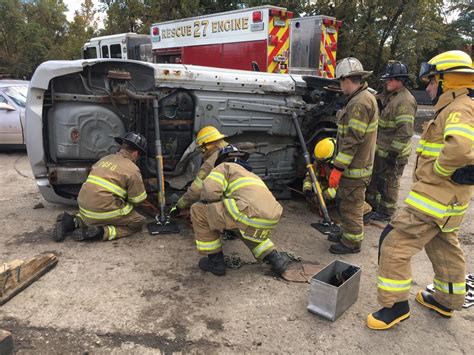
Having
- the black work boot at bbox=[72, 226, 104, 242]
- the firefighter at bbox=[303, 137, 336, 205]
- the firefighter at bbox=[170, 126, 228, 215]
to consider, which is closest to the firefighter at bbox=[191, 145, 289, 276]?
the firefighter at bbox=[170, 126, 228, 215]

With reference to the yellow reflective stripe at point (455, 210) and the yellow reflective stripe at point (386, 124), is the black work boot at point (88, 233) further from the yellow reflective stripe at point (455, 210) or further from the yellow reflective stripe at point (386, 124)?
the yellow reflective stripe at point (386, 124)

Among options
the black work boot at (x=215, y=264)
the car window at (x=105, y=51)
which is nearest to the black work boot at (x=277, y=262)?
the black work boot at (x=215, y=264)

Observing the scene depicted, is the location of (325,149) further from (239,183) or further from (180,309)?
(180,309)

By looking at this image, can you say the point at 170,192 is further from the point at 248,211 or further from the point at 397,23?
the point at 397,23

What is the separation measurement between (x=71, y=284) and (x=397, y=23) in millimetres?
14485

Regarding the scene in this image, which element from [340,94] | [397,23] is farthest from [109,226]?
[397,23]

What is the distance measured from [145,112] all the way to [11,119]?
4.30 metres

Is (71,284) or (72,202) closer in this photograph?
(71,284)

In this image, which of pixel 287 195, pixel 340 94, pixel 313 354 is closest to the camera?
pixel 313 354

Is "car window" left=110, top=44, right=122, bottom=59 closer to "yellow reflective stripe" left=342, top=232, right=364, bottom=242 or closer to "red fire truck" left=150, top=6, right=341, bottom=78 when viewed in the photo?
"red fire truck" left=150, top=6, right=341, bottom=78

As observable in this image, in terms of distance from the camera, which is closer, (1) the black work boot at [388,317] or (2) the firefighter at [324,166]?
(1) the black work boot at [388,317]

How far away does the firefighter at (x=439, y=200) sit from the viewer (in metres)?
2.41

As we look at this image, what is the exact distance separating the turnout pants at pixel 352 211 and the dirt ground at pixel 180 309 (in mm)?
176

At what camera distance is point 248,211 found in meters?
3.15
